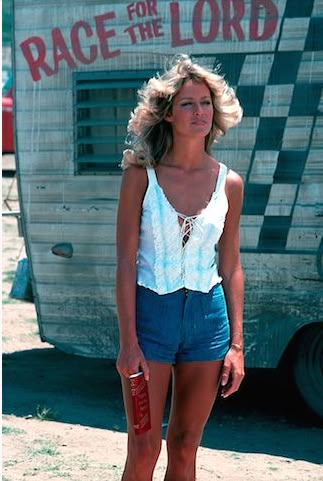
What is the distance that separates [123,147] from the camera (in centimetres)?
638

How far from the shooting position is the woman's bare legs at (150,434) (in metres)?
3.57

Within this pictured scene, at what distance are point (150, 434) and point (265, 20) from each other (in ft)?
9.93

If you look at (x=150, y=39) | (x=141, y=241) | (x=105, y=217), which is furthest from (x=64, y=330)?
(x=141, y=241)

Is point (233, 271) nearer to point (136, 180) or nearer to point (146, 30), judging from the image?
point (136, 180)

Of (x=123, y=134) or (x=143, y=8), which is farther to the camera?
(x=123, y=134)

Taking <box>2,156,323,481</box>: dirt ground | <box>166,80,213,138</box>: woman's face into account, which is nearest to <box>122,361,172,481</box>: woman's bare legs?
<box>166,80,213,138</box>: woman's face

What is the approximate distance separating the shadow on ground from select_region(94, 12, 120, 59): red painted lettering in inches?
86.9

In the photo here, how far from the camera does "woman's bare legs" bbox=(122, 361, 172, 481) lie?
11.7ft

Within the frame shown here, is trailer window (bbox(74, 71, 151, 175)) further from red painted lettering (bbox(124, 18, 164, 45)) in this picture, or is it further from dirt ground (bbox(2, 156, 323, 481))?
dirt ground (bbox(2, 156, 323, 481))

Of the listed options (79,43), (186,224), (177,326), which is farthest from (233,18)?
(177,326)

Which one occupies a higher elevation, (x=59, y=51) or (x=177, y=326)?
(x=59, y=51)

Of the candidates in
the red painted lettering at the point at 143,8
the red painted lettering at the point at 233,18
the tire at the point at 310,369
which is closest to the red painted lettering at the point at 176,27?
the red painted lettering at the point at 143,8

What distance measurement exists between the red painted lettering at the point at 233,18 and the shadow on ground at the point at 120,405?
2309 millimetres

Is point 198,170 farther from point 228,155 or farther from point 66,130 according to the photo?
point 66,130
